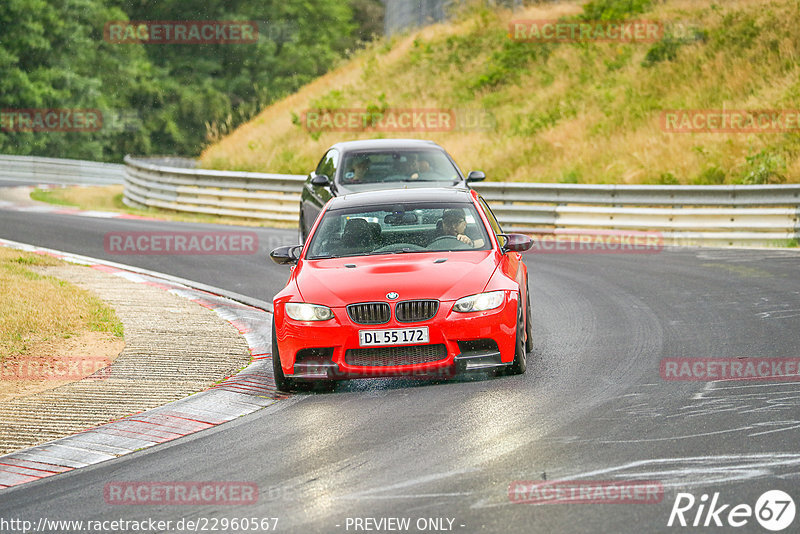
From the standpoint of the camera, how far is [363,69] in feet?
139

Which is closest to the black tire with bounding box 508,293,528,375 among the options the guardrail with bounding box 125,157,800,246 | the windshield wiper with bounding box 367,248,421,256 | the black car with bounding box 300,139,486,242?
the windshield wiper with bounding box 367,248,421,256

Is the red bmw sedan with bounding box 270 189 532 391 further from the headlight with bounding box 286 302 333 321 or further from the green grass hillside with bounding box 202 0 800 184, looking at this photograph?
the green grass hillside with bounding box 202 0 800 184

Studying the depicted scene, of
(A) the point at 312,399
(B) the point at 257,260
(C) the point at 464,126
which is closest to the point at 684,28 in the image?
(C) the point at 464,126

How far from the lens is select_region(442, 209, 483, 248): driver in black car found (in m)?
9.90

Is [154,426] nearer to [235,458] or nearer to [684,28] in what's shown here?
[235,458]

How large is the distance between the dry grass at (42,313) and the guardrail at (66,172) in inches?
1130

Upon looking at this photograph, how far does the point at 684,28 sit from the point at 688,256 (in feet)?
58.6

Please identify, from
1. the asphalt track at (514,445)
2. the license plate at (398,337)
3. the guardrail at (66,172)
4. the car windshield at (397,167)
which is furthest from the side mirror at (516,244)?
the guardrail at (66,172)

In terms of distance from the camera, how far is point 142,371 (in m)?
9.77

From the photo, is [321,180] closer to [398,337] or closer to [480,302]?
[480,302]

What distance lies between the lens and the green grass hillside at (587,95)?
25141mm

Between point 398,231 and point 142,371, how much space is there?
2.60m

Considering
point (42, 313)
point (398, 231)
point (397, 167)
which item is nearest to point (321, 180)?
point (397, 167)

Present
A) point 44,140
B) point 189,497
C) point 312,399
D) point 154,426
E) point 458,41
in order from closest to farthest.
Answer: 1. point 189,497
2. point 154,426
3. point 312,399
4. point 458,41
5. point 44,140
